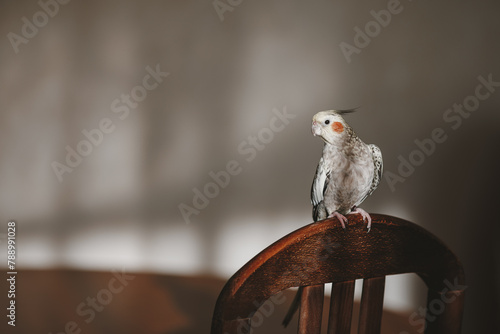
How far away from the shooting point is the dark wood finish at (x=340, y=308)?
62 cm

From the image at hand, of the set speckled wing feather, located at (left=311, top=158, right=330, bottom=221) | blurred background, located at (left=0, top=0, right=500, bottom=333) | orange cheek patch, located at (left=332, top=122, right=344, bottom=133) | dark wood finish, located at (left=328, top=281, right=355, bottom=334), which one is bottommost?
dark wood finish, located at (left=328, top=281, right=355, bottom=334)

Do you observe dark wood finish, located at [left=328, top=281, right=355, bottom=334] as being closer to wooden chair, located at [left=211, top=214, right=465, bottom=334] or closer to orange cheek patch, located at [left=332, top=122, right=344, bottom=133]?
wooden chair, located at [left=211, top=214, right=465, bottom=334]

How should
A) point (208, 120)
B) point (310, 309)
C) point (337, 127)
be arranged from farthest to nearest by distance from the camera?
point (208, 120)
point (337, 127)
point (310, 309)

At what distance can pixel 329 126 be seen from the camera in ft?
2.56

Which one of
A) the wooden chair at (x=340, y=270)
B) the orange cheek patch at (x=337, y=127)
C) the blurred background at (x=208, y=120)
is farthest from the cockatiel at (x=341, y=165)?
the blurred background at (x=208, y=120)

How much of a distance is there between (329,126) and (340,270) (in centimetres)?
28

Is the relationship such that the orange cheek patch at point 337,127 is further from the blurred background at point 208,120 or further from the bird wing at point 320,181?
the blurred background at point 208,120

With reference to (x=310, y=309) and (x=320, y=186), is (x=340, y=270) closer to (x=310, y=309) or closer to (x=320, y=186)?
(x=310, y=309)

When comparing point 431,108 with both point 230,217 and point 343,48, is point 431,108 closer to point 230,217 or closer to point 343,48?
point 343,48

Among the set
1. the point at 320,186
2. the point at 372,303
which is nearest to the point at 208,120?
the point at 320,186

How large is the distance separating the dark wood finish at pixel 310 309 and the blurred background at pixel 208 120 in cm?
154

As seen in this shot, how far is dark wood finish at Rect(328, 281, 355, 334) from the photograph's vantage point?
0.62m

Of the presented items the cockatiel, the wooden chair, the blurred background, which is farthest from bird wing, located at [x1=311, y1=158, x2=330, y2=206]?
the blurred background

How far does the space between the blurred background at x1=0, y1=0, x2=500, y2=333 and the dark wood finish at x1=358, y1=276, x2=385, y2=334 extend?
1456mm
